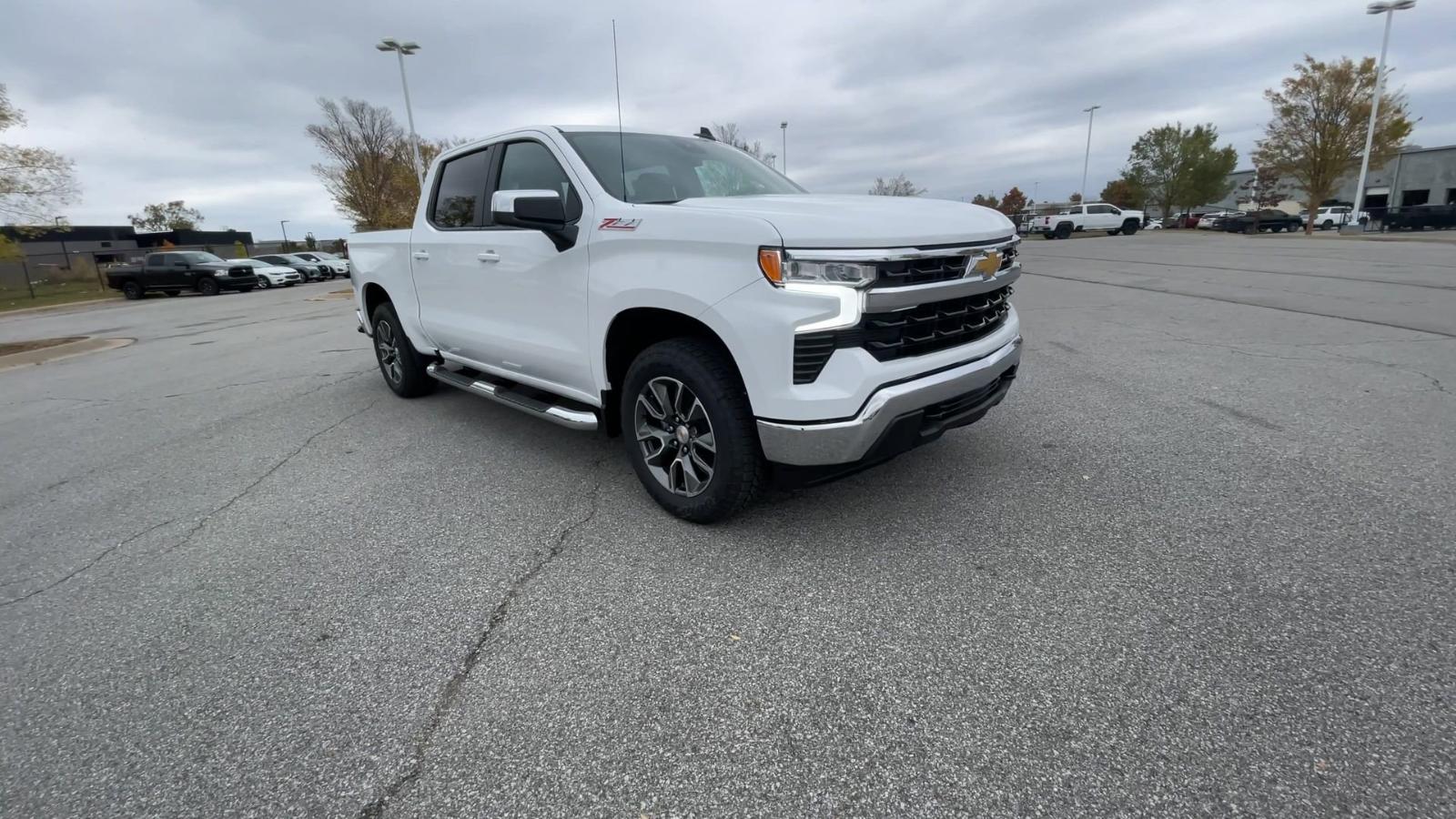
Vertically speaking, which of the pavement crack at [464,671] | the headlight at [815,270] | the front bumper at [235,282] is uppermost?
the headlight at [815,270]

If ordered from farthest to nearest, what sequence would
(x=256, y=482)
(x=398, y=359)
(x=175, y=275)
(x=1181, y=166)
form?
(x=1181, y=166) < (x=175, y=275) < (x=398, y=359) < (x=256, y=482)

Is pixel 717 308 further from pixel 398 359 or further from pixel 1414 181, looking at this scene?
pixel 1414 181

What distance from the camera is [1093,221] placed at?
126 feet

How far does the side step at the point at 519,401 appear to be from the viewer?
3597mm

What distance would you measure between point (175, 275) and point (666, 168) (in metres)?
30.3

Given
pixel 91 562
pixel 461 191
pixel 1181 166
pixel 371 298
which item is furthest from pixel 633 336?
pixel 1181 166

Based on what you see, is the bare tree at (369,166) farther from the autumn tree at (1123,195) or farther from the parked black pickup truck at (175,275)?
the autumn tree at (1123,195)

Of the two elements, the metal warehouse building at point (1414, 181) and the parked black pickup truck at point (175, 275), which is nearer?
the parked black pickup truck at point (175, 275)

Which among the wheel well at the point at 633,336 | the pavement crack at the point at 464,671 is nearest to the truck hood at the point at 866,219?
the wheel well at the point at 633,336

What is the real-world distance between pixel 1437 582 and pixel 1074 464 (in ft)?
5.00

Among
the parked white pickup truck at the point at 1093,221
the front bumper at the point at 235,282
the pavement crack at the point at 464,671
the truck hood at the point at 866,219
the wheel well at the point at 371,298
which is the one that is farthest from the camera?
the parked white pickup truck at the point at 1093,221

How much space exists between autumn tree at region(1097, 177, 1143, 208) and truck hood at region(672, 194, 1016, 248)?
5997cm

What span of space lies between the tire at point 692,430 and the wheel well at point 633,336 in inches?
3.3

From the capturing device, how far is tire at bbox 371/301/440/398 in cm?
564
